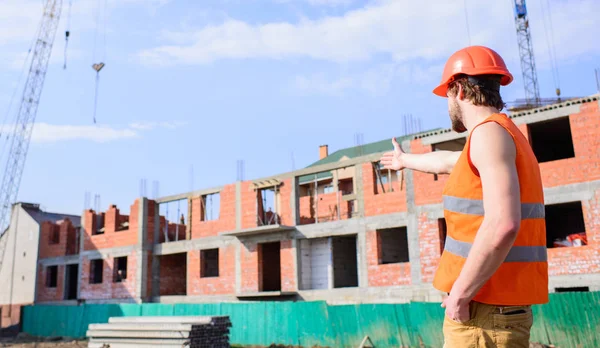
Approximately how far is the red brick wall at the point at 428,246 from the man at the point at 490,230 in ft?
62.6

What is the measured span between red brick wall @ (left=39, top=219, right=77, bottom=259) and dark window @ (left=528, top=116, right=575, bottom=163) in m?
27.0

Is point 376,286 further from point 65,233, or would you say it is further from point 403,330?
point 65,233

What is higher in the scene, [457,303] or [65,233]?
[65,233]

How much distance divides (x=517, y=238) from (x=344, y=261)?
79.6 ft

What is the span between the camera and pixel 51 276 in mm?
36750

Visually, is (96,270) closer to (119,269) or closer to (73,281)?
(119,269)

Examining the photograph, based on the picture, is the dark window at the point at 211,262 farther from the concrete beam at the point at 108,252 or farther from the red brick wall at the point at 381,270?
the red brick wall at the point at 381,270

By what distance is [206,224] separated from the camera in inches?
1138

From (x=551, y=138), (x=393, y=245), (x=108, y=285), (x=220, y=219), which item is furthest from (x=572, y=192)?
(x=108, y=285)

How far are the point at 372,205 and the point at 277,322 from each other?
5997 millimetres

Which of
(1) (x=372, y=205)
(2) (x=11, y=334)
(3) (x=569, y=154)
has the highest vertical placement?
(3) (x=569, y=154)

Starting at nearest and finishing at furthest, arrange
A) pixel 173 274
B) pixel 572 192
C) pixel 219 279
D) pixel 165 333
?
pixel 165 333, pixel 572 192, pixel 219 279, pixel 173 274

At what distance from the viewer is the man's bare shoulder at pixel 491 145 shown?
1919 millimetres

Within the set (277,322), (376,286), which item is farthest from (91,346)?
(376,286)
